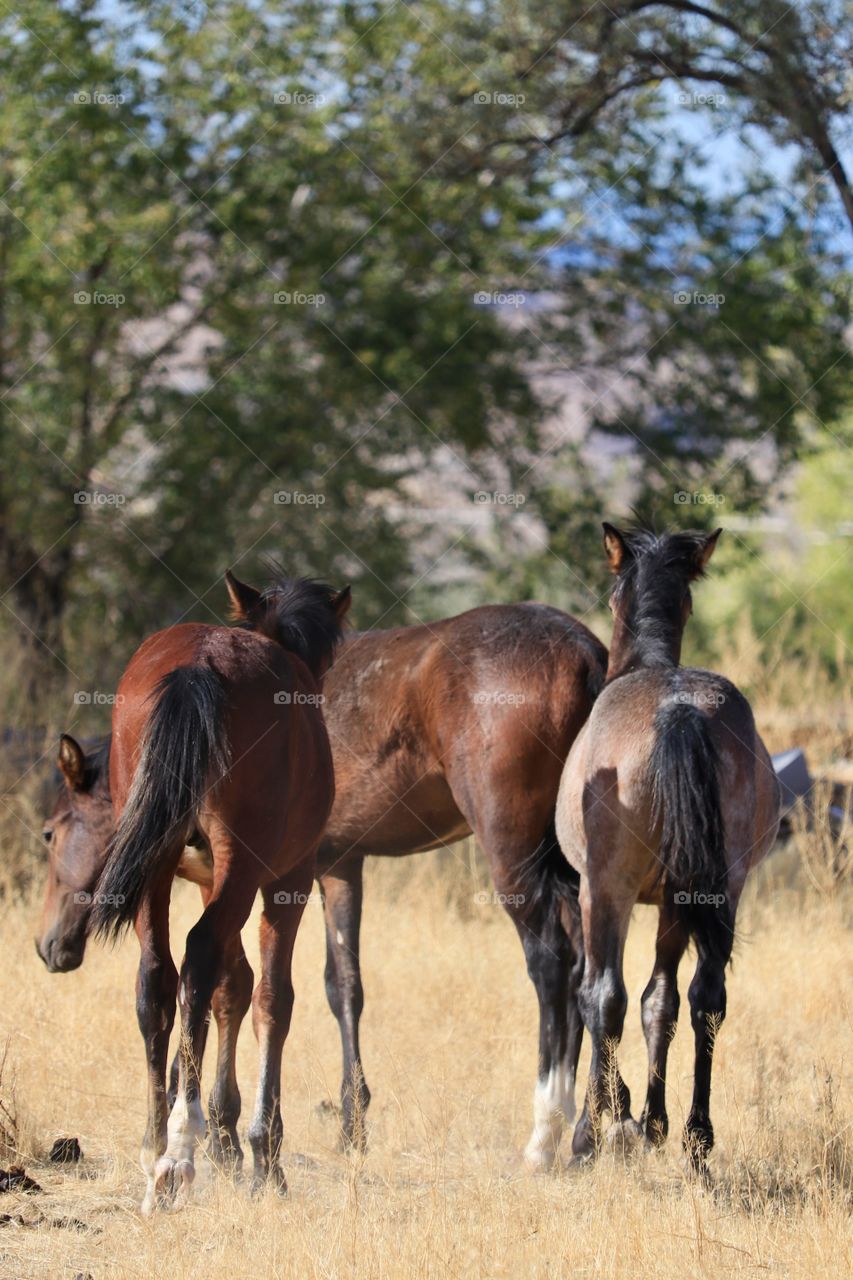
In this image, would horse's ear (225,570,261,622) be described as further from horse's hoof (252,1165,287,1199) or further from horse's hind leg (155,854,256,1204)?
horse's hoof (252,1165,287,1199)

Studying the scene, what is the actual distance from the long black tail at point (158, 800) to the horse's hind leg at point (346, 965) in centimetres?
179

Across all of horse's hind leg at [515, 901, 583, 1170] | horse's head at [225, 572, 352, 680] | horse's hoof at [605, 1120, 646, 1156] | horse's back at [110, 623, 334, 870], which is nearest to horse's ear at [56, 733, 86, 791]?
horse's back at [110, 623, 334, 870]

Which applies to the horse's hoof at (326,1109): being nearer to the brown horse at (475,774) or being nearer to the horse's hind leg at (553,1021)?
the brown horse at (475,774)

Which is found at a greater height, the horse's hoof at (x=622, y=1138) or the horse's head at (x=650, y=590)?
the horse's head at (x=650, y=590)

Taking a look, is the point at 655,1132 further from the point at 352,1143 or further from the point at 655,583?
the point at 655,583

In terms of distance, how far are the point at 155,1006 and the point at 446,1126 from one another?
1.33 metres

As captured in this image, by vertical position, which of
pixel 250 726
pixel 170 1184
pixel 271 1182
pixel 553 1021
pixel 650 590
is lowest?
pixel 553 1021

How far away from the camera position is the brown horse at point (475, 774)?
20.7 feet

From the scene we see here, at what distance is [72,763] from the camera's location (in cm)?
622

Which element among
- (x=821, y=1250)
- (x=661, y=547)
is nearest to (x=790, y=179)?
(x=661, y=547)

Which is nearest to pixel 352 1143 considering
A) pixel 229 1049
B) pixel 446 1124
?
pixel 446 1124

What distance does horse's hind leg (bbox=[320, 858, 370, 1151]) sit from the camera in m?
6.52

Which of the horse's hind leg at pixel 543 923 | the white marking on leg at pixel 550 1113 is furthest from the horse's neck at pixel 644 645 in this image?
the white marking on leg at pixel 550 1113

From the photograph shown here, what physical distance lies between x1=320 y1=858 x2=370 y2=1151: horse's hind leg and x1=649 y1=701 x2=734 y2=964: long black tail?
5.93ft
